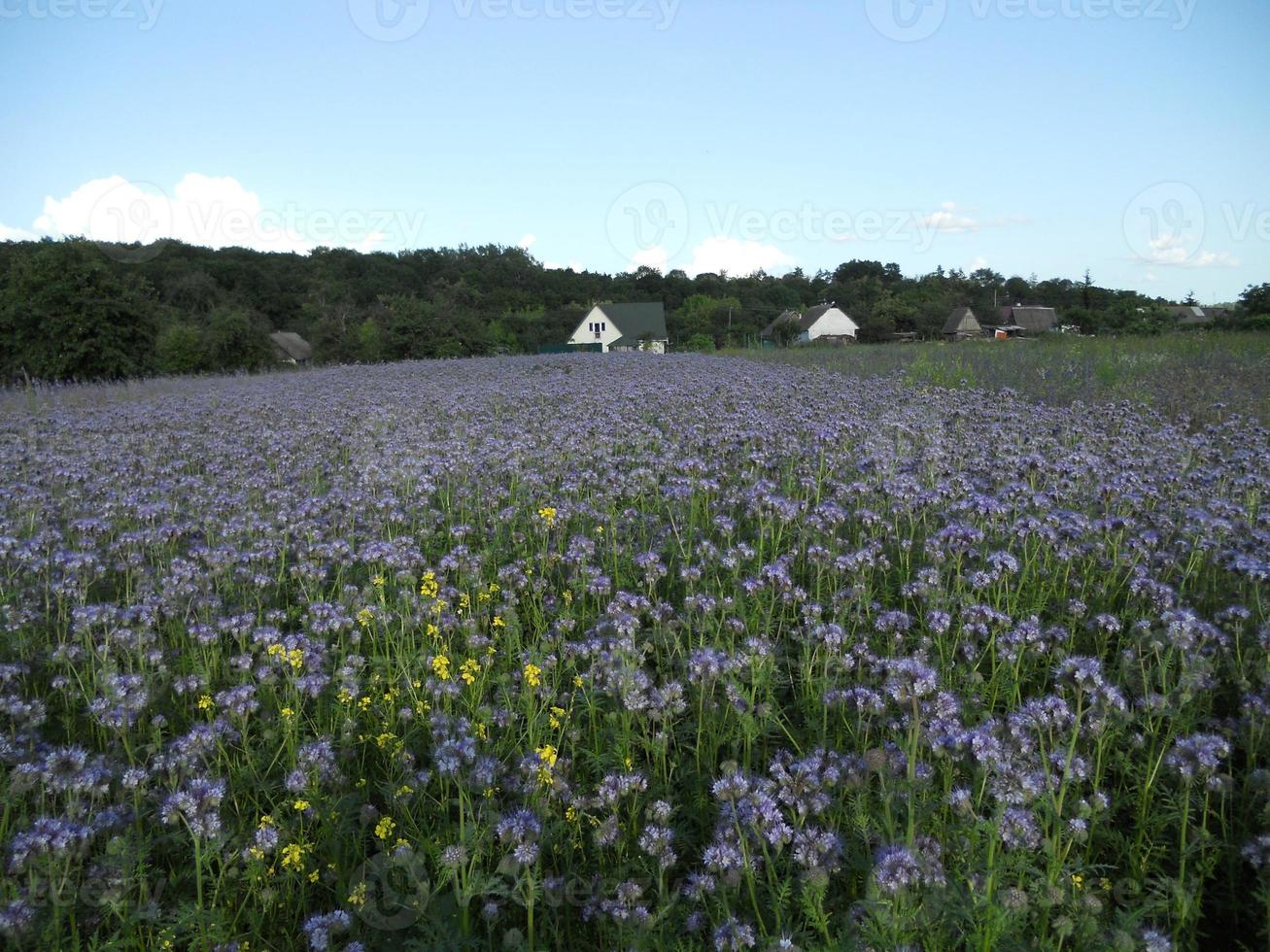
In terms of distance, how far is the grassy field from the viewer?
8.99 metres

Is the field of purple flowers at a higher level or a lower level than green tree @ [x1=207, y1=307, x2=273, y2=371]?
lower

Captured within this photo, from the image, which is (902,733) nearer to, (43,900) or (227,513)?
(43,900)

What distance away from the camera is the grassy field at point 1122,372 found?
→ 8992 mm

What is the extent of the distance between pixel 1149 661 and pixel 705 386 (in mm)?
8672

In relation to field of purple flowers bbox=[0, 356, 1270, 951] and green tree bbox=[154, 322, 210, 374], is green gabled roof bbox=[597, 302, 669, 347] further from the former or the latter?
field of purple flowers bbox=[0, 356, 1270, 951]

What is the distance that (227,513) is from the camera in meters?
5.32

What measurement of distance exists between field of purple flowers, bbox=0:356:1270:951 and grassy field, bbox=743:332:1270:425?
371 centimetres

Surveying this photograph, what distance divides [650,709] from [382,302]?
48.7m

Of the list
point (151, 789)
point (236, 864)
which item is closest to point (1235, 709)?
point (236, 864)

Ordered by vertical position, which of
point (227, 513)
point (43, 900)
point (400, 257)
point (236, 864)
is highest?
point (400, 257)

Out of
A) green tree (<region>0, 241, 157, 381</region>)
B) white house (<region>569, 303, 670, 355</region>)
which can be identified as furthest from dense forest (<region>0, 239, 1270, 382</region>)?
white house (<region>569, 303, 670, 355</region>)

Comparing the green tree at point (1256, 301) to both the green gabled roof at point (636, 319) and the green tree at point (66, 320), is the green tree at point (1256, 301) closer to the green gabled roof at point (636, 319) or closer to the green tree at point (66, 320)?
the green tree at point (66, 320)

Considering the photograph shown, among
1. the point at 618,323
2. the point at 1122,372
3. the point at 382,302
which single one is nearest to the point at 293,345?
the point at 382,302

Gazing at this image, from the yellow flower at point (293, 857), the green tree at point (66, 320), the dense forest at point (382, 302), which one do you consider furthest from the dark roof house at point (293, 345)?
the yellow flower at point (293, 857)
